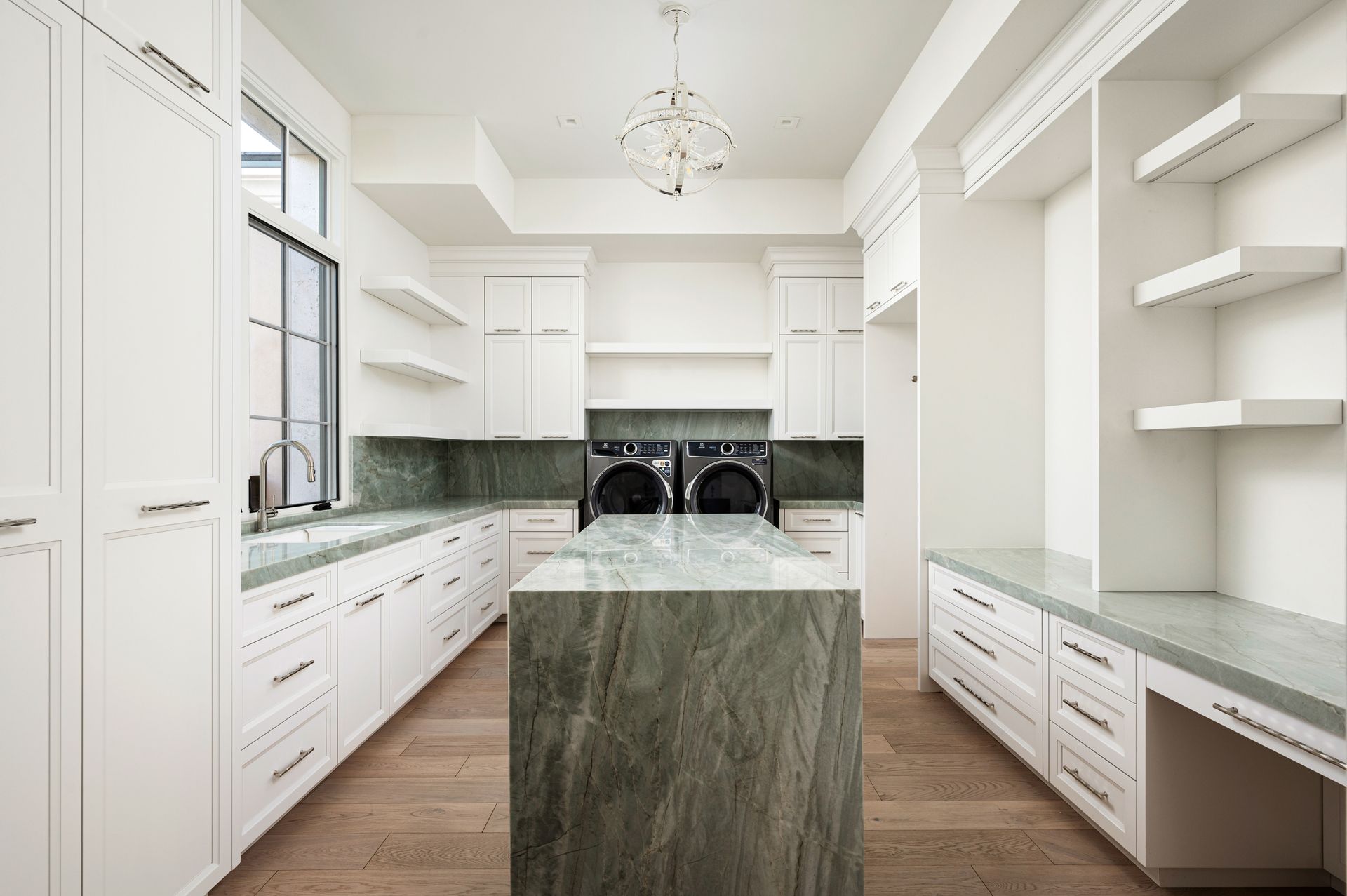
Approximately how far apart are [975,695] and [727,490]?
2.10 metres

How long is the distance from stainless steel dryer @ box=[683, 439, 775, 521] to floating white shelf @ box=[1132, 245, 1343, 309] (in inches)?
102

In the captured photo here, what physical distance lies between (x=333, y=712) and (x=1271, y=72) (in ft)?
11.5

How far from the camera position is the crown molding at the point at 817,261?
176 inches

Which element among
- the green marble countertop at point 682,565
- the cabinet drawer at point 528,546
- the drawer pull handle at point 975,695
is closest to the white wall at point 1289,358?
the drawer pull handle at point 975,695

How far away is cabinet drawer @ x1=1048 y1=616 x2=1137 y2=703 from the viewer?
1672 millimetres

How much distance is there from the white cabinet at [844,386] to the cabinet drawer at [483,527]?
2.34 meters

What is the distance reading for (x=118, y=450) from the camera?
1.37 m

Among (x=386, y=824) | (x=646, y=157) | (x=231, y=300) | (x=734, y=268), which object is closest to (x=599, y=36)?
(x=646, y=157)

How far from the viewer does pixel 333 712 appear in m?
2.26

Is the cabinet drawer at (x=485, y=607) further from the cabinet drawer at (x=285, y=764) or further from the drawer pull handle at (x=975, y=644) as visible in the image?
the drawer pull handle at (x=975, y=644)

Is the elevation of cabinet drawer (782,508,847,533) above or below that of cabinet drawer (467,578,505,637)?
above

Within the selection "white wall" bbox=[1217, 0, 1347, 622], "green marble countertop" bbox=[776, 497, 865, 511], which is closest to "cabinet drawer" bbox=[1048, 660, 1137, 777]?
"white wall" bbox=[1217, 0, 1347, 622]

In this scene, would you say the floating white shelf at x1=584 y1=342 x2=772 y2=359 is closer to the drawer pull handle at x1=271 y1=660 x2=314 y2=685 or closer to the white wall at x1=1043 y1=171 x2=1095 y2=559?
the white wall at x1=1043 y1=171 x2=1095 y2=559

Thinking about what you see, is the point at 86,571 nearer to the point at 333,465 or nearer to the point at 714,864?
the point at 714,864
